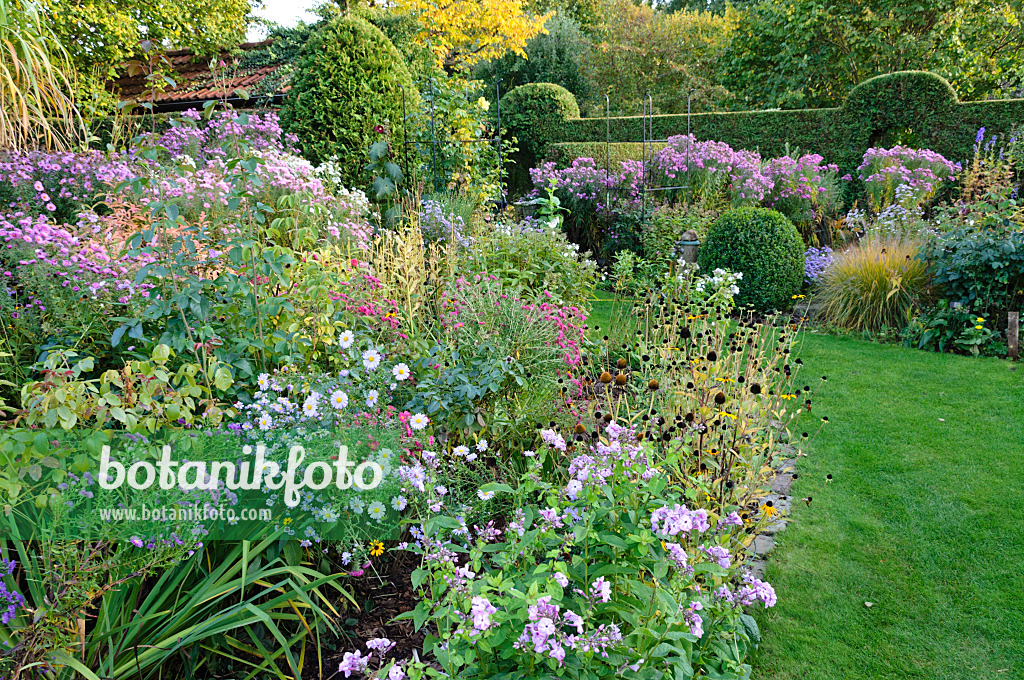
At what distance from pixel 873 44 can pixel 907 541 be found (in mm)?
15156

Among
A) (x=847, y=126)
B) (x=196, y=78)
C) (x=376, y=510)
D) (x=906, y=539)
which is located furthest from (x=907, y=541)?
(x=196, y=78)

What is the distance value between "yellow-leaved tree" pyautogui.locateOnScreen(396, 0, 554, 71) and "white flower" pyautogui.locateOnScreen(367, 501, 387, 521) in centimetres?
1447

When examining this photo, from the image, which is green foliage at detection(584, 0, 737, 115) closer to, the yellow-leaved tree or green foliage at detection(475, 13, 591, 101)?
green foliage at detection(475, 13, 591, 101)

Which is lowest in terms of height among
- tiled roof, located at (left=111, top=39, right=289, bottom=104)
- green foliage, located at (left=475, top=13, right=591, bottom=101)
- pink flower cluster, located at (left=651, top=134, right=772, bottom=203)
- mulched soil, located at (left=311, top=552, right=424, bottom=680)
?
mulched soil, located at (left=311, top=552, right=424, bottom=680)

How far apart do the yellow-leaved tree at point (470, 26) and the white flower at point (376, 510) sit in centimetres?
1447

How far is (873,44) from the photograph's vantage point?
14.5m

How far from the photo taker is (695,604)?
158 centimetres

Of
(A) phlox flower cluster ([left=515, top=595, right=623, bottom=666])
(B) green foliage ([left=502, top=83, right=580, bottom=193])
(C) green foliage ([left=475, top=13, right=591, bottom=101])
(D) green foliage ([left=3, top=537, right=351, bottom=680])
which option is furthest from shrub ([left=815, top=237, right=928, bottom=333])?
(C) green foliage ([left=475, top=13, right=591, bottom=101])

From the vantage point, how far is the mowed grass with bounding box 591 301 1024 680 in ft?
7.63

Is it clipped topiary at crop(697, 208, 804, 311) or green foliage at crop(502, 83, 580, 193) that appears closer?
clipped topiary at crop(697, 208, 804, 311)

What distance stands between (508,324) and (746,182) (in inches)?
245

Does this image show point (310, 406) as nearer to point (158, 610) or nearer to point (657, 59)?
point (158, 610)

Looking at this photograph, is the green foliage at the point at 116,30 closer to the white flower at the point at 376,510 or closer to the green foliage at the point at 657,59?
the white flower at the point at 376,510

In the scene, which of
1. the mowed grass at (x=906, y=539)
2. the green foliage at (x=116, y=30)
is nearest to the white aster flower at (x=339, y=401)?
the mowed grass at (x=906, y=539)
